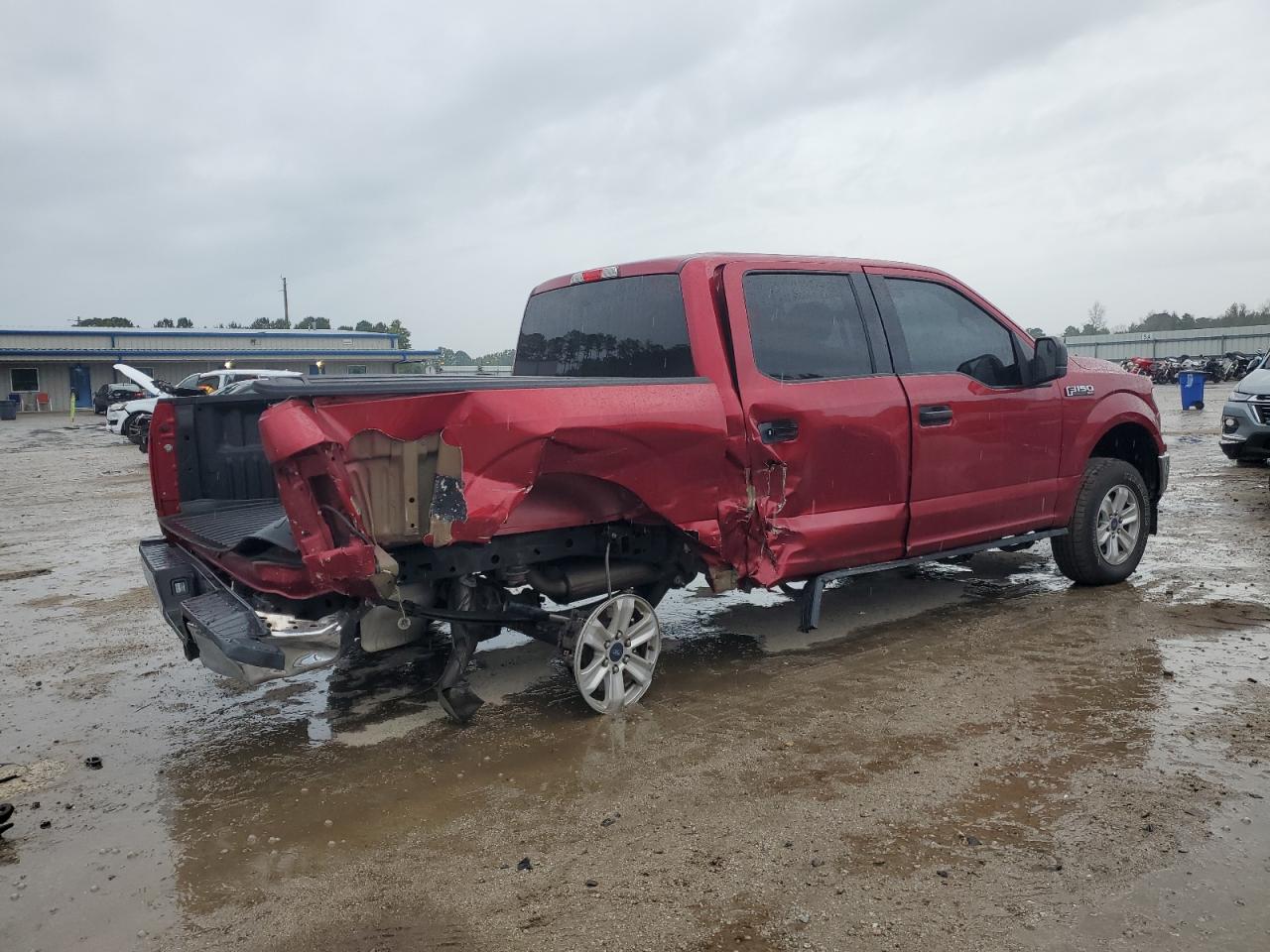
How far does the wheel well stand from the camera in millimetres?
6625

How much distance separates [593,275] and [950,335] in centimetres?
217

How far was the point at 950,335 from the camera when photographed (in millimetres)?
5609

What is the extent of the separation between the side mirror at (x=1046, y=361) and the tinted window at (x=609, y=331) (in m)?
2.51

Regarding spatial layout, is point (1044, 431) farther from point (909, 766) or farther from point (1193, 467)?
point (1193, 467)

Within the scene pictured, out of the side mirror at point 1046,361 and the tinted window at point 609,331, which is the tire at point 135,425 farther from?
the side mirror at point 1046,361

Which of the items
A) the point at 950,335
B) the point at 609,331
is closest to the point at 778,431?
the point at 609,331

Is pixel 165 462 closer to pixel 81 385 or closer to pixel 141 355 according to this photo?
pixel 141 355

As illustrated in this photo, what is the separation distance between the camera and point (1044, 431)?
5.95 m

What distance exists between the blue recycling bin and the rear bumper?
26584 mm

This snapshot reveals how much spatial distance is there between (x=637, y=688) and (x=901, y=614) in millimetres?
2320

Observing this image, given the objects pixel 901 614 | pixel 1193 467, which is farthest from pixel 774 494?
pixel 1193 467

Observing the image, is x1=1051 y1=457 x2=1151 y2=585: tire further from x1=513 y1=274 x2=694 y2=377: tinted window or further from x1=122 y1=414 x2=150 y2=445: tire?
x1=122 y1=414 x2=150 y2=445: tire

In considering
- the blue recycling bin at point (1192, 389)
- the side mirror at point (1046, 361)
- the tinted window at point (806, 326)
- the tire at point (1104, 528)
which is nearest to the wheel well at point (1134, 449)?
the tire at point (1104, 528)

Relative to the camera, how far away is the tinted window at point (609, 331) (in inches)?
184
